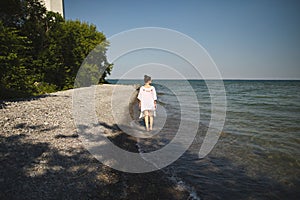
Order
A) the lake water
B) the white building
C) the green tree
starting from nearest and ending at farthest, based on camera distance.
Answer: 1. the lake water
2. the green tree
3. the white building

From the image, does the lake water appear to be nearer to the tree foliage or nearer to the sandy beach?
the sandy beach

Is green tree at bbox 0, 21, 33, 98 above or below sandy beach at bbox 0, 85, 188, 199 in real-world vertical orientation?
above

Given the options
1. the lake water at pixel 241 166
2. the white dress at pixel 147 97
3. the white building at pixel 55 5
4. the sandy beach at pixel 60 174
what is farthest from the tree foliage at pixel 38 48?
the lake water at pixel 241 166

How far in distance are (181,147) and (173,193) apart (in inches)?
122

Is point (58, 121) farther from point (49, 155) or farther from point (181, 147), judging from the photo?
point (181, 147)

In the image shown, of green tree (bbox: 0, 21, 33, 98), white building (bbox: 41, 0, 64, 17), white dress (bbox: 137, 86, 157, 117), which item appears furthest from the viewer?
white building (bbox: 41, 0, 64, 17)

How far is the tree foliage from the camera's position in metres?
12.8

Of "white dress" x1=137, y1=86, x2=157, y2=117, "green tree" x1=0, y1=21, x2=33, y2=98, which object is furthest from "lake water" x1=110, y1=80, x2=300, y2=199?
"green tree" x1=0, y1=21, x2=33, y2=98

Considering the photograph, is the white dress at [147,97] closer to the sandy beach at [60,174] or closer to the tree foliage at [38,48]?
the sandy beach at [60,174]

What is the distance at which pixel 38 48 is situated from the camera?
20.8m

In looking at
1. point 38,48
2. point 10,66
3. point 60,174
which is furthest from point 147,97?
point 38,48

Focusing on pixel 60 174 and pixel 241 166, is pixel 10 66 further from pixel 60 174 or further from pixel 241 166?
pixel 241 166

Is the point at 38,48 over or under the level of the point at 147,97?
over

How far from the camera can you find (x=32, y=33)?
20.1m
